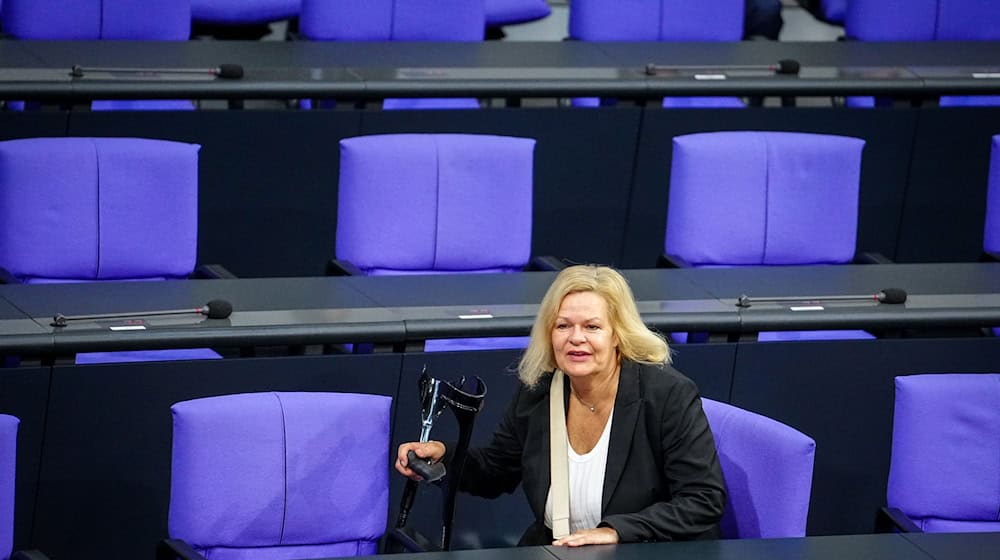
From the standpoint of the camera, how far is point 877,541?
9.31 feet

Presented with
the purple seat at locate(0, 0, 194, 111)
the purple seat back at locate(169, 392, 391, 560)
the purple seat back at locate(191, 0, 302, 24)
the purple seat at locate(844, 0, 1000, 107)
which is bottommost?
the purple seat back at locate(169, 392, 391, 560)

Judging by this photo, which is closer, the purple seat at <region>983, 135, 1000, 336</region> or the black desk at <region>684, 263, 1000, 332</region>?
the black desk at <region>684, 263, 1000, 332</region>

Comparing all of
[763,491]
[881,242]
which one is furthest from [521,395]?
[881,242]

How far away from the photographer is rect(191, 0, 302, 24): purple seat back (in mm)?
5562

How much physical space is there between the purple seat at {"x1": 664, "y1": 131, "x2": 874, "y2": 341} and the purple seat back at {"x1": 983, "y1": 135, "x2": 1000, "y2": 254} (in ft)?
1.28

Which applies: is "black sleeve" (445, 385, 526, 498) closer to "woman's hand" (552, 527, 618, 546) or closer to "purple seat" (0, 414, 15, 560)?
"woman's hand" (552, 527, 618, 546)

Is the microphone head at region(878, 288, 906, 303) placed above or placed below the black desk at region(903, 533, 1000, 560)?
above

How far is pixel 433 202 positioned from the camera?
429cm

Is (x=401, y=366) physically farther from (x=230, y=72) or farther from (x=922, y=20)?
(x=922, y=20)

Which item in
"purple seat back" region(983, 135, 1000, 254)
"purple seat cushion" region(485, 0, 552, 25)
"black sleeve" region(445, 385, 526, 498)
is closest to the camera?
"black sleeve" region(445, 385, 526, 498)

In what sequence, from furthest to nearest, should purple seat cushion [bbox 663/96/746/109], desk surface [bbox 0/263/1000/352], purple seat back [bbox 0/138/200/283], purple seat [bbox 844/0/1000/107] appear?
purple seat [bbox 844/0/1000/107], purple seat cushion [bbox 663/96/746/109], purple seat back [bbox 0/138/200/283], desk surface [bbox 0/263/1000/352]

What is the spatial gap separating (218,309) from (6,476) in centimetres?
75

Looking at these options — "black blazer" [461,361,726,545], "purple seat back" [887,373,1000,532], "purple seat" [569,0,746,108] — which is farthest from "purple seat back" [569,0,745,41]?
"black blazer" [461,361,726,545]

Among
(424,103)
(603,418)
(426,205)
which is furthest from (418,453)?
(424,103)
